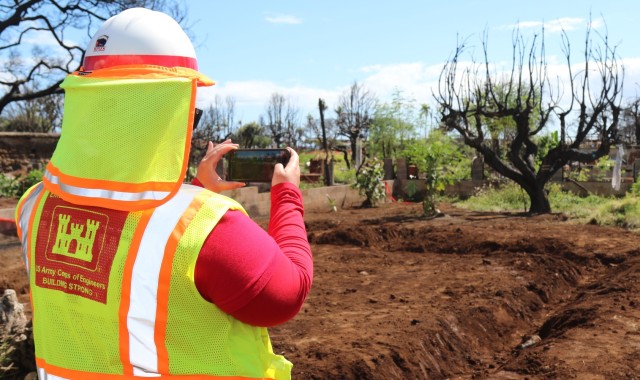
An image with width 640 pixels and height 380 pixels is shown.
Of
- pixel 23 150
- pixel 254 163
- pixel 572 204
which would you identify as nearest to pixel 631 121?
pixel 572 204

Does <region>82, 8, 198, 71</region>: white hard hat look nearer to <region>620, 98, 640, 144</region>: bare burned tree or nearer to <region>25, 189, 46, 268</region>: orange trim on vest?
<region>25, 189, 46, 268</region>: orange trim on vest

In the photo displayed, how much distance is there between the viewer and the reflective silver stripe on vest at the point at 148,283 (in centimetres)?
141

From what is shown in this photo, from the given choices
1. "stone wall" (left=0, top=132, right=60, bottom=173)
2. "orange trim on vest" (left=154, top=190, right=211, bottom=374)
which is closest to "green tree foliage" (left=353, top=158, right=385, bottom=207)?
"stone wall" (left=0, top=132, right=60, bottom=173)

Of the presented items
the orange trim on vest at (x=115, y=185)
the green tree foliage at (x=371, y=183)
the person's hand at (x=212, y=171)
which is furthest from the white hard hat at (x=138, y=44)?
the green tree foliage at (x=371, y=183)

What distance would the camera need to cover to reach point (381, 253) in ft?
33.6

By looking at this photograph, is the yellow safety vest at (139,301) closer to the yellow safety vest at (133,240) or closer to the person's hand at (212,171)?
the yellow safety vest at (133,240)

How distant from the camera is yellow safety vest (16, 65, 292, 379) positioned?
139 cm

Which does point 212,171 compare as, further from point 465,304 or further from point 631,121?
point 631,121

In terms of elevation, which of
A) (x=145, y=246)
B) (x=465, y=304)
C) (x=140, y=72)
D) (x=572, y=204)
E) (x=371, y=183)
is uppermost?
(x=140, y=72)

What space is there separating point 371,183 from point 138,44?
16.4 metres

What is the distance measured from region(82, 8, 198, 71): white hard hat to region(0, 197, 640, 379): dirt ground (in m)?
3.34

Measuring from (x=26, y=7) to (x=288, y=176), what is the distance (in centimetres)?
1770

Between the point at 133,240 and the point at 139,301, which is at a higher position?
the point at 133,240

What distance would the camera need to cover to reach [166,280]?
1396 mm
